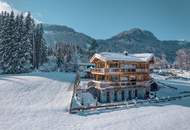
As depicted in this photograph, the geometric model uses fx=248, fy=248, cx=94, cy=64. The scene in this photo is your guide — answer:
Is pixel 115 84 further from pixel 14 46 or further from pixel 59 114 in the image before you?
pixel 14 46

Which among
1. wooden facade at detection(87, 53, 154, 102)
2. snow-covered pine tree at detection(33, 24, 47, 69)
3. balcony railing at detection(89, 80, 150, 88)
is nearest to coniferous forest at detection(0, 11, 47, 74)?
snow-covered pine tree at detection(33, 24, 47, 69)

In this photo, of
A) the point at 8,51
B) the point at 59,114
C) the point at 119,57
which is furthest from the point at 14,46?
the point at 59,114

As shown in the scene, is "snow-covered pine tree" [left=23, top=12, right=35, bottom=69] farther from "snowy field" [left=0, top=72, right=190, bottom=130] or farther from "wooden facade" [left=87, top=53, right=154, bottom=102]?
"wooden facade" [left=87, top=53, right=154, bottom=102]

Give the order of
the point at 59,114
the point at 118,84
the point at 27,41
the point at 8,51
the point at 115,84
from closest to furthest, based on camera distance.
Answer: the point at 59,114 < the point at 115,84 < the point at 118,84 < the point at 8,51 < the point at 27,41

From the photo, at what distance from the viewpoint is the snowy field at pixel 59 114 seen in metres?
29.1

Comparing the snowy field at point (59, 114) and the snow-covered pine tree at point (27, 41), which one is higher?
the snow-covered pine tree at point (27, 41)

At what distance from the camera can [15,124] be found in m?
28.3

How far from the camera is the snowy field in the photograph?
95.6 feet

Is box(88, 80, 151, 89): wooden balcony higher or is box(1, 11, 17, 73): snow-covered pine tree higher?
box(1, 11, 17, 73): snow-covered pine tree

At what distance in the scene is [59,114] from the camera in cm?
3262

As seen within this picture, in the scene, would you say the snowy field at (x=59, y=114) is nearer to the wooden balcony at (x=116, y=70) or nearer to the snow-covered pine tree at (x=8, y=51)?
the wooden balcony at (x=116, y=70)

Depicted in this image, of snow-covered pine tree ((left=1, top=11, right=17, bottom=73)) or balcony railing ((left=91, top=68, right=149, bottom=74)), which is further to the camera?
snow-covered pine tree ((left=1, top=11, right=17, bottom=73))

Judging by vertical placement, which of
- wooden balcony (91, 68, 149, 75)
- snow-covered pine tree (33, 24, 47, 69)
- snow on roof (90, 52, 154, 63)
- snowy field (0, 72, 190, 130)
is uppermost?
snow-covered pine tree (33, 24, 47, 69)

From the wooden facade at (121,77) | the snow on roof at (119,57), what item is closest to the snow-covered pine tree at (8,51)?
the wooden facade at (121,77)
